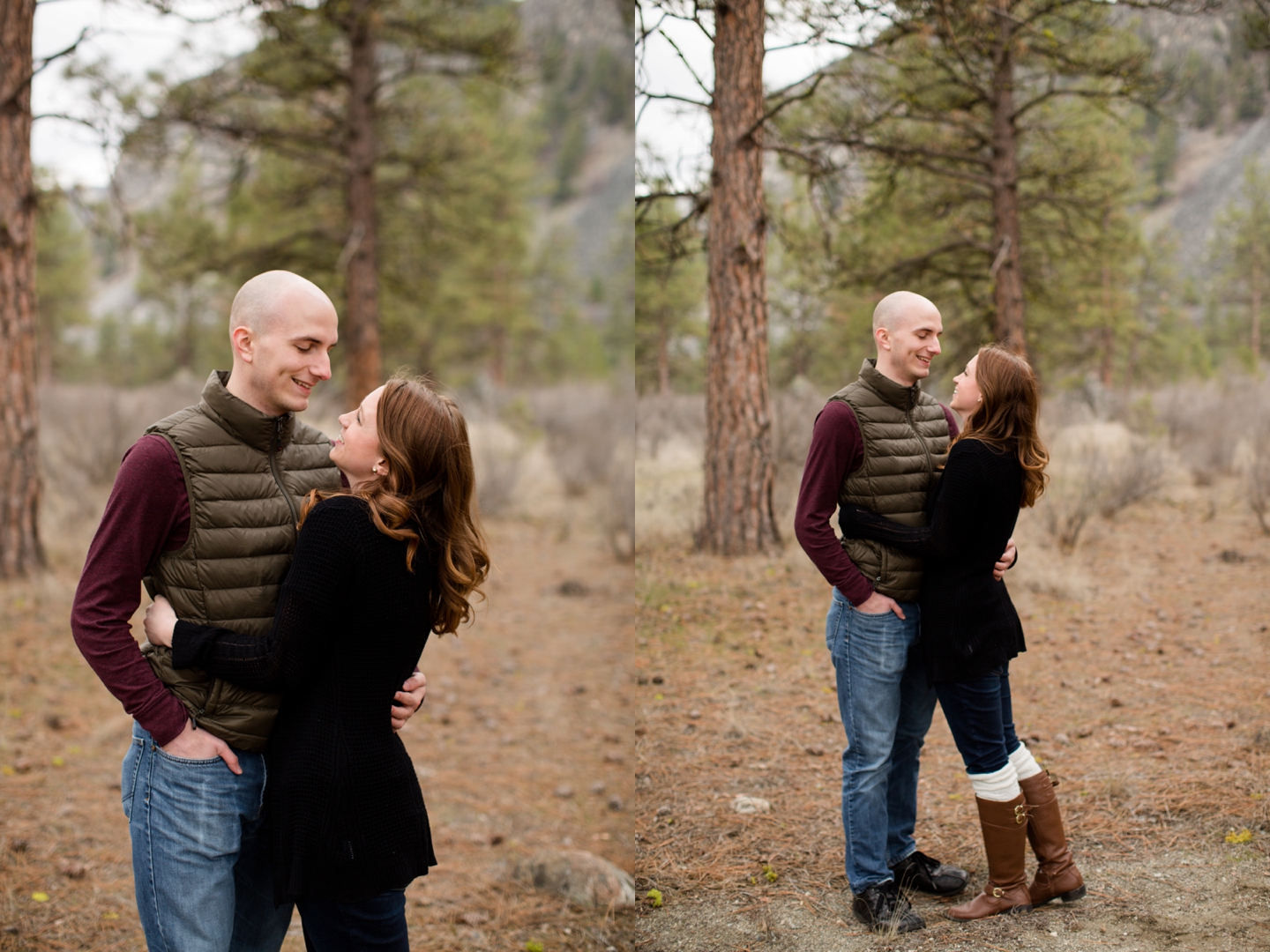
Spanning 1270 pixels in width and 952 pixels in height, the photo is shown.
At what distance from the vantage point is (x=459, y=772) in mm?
5441

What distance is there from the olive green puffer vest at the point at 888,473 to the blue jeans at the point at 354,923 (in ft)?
5.43

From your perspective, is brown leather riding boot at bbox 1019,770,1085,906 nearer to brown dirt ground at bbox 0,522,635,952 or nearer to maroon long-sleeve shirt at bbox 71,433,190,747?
brown dirt ground at bbox 0,522,635,952

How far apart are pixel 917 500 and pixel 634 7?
2114 millimetres

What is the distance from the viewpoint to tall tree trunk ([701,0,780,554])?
4.07 metres

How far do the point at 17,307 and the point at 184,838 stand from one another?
6544 mm

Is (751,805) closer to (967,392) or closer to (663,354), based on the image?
(967,392)

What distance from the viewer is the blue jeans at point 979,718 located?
2.88 m

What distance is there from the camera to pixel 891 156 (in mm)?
4512

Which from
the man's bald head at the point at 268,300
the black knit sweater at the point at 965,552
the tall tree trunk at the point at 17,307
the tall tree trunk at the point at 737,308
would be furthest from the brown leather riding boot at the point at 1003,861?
the tall tree trunk at the point at 17,307

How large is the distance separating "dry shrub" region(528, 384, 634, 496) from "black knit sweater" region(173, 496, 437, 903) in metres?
8.66

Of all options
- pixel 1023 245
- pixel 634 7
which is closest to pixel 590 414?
pixel 1023 245

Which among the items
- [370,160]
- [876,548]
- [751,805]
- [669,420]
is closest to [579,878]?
[751,805]

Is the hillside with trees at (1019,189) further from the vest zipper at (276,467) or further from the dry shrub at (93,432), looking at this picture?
the dry shrub at (93,432)

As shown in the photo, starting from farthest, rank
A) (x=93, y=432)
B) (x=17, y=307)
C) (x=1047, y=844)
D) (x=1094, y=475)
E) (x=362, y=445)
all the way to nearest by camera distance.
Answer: (x=93, y=432)
(x=17, y=307)
(x=1094, y=475)
(x=1047, y=844)
(x=362, y=445)
